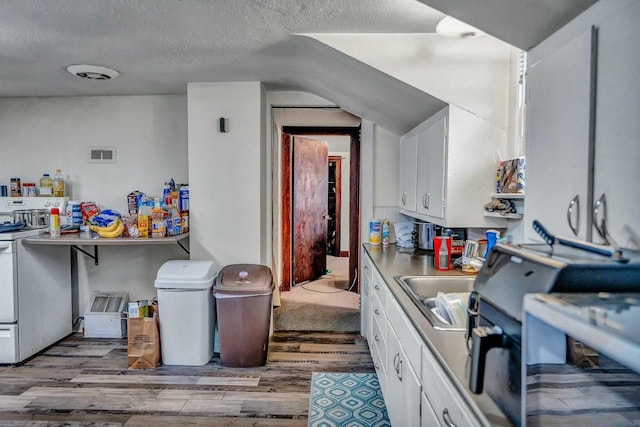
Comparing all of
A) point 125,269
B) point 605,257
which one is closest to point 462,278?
point 605,257

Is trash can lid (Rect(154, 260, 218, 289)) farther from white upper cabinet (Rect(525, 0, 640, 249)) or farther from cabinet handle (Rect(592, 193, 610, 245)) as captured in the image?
cabinet handle (Rect(592, 193, 610, 245))

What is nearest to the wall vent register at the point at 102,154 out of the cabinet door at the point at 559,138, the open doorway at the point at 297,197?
the open doorway at the point at 297,197

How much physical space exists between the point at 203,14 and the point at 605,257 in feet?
6.58

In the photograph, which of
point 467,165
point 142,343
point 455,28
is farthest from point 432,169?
point 142,343

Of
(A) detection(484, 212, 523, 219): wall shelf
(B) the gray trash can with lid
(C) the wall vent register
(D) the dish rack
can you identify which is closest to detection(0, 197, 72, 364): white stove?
(D) the dish rack

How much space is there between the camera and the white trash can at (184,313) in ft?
9.50

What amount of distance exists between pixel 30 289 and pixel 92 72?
1.73 meters

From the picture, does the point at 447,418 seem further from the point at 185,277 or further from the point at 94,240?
the point at 94,240

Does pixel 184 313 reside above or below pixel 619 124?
below

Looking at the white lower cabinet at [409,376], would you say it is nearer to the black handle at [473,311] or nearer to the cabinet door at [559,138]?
the black handle at [473,311]

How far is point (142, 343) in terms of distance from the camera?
2.91 meters

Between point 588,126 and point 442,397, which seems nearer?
point 588,126

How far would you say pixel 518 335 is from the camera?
772 mm

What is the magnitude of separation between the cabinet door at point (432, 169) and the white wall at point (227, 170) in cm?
130
